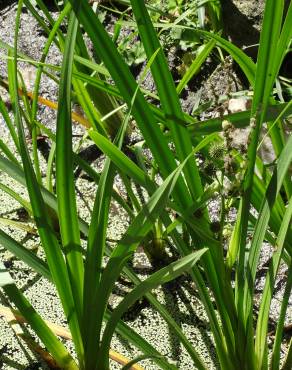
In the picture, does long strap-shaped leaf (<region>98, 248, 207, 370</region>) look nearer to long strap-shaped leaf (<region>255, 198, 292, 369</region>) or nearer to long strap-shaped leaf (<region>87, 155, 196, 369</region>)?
long strap-shaped leaf (<region>87, 155, 196, 369</region>)

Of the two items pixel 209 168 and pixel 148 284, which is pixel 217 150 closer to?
pixel 209 168

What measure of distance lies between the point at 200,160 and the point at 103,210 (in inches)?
26.4

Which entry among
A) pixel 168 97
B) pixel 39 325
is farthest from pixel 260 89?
pixel 39 325

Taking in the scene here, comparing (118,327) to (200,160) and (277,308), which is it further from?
(200,160)

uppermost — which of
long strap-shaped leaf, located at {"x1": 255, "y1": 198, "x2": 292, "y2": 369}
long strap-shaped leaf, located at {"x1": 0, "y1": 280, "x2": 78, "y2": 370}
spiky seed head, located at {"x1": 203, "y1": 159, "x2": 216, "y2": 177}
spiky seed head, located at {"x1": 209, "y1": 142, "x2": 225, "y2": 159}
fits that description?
spiky seed head, located at {"x1": 203, "y1": 159, "x2": 216, "y2": 177}

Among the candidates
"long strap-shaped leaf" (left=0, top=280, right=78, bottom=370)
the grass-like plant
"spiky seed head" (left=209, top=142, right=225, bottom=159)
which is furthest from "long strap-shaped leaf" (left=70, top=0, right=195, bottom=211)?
"long strap-shaped leaf" (left=0, top=280, right=78, bottom=370)

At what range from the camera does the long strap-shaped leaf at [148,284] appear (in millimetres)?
871

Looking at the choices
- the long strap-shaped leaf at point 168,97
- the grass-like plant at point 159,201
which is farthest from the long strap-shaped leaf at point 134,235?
the long strap-shaped leaf at point 168,97

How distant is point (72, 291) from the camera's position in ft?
3.37

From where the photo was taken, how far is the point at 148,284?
A: 0.92m

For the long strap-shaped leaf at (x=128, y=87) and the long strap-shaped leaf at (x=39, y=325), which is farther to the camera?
the long strap-shaped leaf at (x=39, y=325)

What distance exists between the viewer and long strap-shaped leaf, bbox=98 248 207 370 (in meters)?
0.87

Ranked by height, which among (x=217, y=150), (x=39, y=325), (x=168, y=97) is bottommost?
(x=39, y=325)

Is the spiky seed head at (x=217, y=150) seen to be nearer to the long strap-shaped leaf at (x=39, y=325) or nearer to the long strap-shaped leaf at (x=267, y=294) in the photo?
the long strap-shaped leaf at (x=267, y=294)
